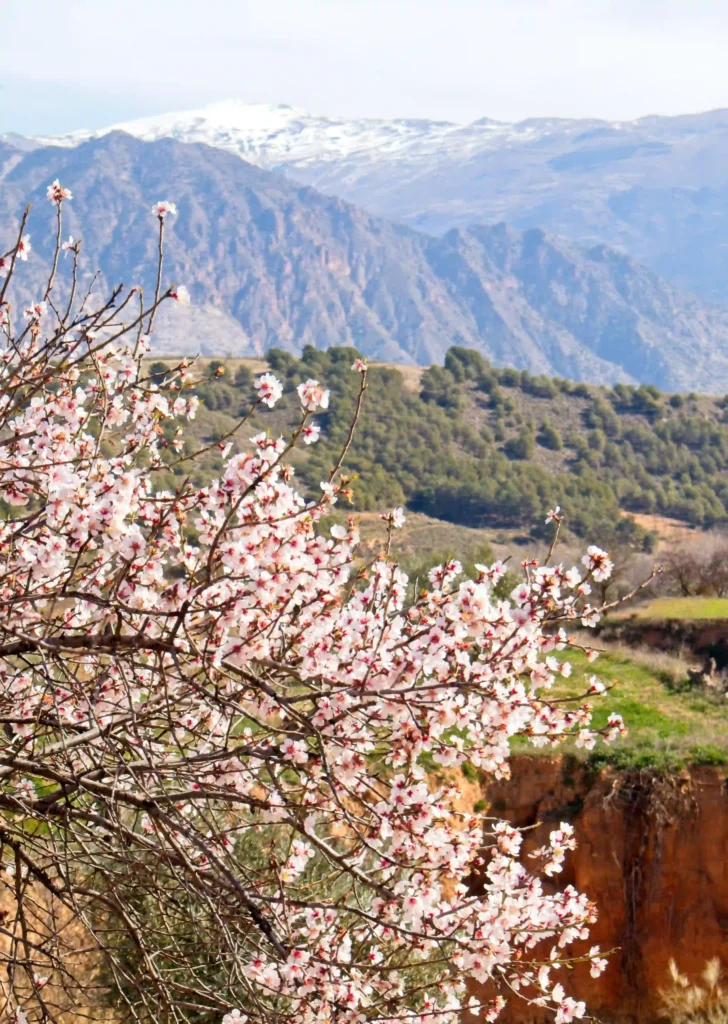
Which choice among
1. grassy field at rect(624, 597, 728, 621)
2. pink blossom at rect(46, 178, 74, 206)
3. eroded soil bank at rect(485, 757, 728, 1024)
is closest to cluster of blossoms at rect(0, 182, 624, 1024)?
pink blossom at rect(46, 178, 74, 206)

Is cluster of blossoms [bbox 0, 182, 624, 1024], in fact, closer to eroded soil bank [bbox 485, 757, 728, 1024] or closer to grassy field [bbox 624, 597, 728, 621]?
eroded soil bank [bbox 485, 757, 728, 1024]

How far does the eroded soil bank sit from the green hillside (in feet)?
149

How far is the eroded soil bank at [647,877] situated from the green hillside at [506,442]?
45.5m

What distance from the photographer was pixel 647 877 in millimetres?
13414

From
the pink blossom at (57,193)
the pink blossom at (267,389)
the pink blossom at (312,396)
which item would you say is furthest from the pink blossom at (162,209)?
the pink blossom at (312,396)

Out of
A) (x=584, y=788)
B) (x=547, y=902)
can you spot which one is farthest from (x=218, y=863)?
(x=584, y=788)

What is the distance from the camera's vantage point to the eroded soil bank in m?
13.1

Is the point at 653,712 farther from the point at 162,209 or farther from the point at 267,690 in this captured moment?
the point at 267,690

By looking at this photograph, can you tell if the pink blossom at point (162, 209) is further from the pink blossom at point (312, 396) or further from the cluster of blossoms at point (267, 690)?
the pink blossom at point (312, 396)

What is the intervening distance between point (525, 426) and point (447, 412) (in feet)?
19.4

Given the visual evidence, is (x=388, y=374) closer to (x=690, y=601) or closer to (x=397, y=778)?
(x=690, y=601)

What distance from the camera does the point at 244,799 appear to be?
427cm

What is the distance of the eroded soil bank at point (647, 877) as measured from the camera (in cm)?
1315

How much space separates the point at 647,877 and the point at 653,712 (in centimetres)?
317
